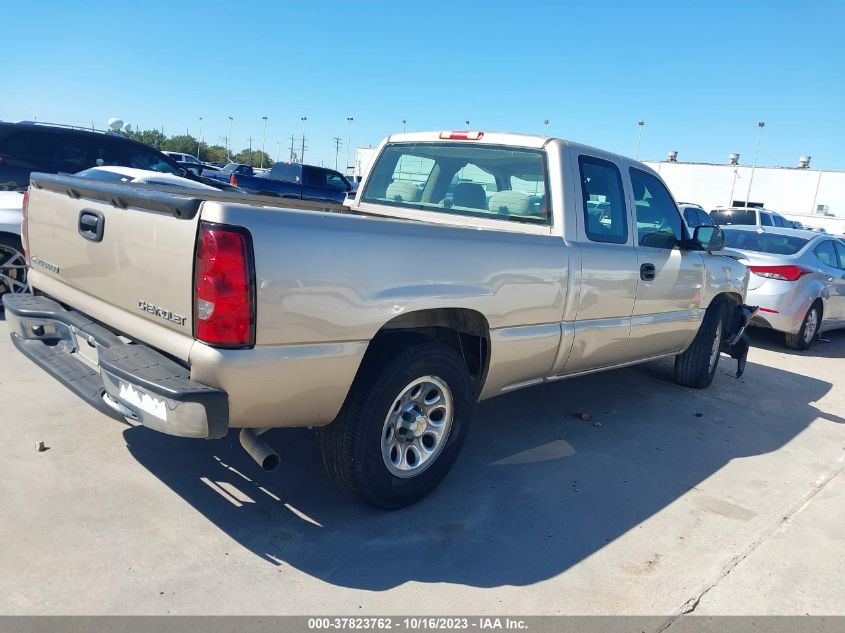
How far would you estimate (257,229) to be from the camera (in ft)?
8.47

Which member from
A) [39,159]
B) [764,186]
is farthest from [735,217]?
[764,186]

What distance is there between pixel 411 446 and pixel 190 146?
82365 mm

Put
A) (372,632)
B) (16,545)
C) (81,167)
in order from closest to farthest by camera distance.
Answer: (372,632) → (16,545) → (81,167)

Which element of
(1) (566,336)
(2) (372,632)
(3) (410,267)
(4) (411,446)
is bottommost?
(2) (372,632)

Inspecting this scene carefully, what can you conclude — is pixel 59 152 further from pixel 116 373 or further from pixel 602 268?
pixel 602 268

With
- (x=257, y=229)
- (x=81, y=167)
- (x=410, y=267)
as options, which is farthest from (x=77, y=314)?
(x=81, y=167)

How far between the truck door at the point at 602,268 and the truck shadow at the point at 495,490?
0.69 metres

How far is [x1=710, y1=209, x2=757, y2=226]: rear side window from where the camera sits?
18828mm

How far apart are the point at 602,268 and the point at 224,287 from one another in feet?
8.66

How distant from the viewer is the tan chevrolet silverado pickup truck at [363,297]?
263cm

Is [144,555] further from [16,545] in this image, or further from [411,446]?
[411,446]

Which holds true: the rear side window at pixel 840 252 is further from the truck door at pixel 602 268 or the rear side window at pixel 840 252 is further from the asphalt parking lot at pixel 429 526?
the truck door at pixel 602 268

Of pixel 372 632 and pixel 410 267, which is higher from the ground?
pixel 410 267

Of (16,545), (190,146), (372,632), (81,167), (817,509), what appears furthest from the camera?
(190,146)
